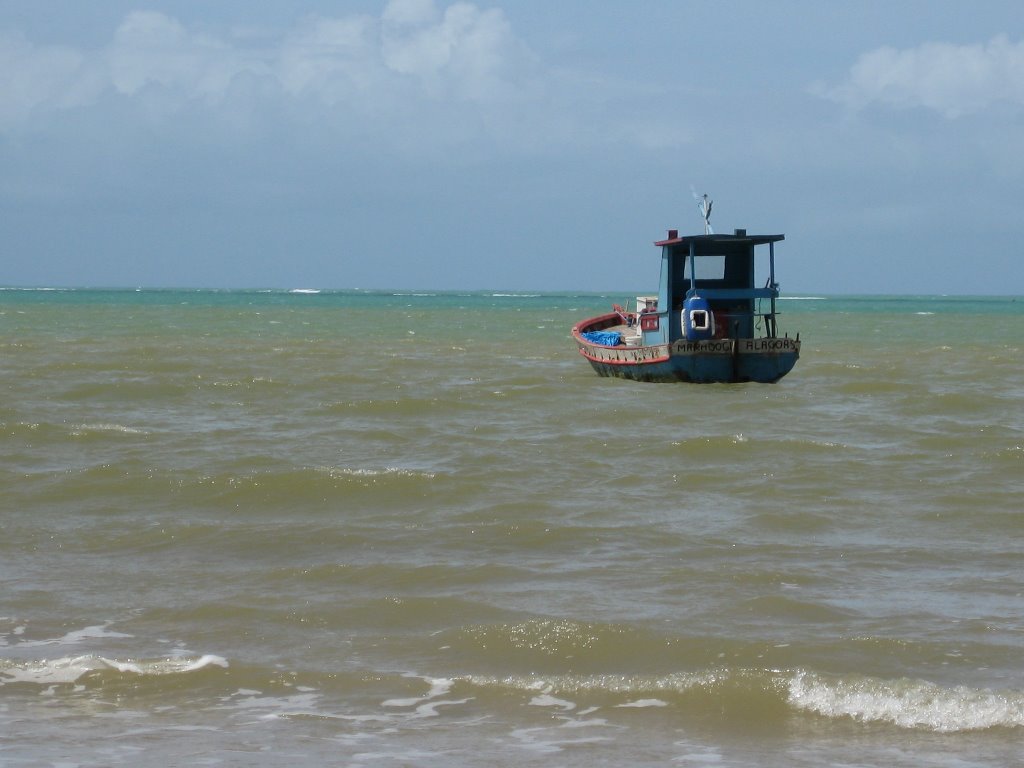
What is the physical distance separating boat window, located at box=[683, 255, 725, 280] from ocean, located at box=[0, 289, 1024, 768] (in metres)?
9.19

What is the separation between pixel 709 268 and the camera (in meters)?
29.1

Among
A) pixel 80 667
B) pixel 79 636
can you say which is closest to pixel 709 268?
pixel 79 636

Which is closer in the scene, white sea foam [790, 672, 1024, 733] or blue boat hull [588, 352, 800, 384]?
white sea foam [790, 672, 1024, 733]

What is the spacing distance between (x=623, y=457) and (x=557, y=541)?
5.58 metres

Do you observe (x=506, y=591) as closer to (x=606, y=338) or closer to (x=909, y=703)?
(x=909, y=703)

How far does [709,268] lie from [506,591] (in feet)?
68.1

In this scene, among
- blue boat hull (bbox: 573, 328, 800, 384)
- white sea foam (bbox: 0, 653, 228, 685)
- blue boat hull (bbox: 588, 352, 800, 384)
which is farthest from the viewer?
blue boat hull (bbox: 588, 352, 800, 384)

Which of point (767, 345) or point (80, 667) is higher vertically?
point (767, 345)

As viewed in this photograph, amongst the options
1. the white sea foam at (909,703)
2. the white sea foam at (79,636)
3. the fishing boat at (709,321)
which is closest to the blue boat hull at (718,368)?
the fishing boat at (709,321)

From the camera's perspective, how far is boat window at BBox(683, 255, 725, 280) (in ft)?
95.0

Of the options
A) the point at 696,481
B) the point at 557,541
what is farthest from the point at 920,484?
the point at 557,541

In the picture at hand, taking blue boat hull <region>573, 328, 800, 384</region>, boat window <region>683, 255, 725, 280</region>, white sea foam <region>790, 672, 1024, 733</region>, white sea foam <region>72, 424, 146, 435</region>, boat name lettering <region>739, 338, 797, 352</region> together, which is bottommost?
white sea foam <region>790, 672, 1024, 733</region>

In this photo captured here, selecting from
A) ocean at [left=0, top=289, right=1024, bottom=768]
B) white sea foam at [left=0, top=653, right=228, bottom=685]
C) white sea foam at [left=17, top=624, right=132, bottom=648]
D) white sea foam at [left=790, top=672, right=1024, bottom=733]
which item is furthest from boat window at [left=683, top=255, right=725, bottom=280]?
white sea foam at [left=0, top=653, right=228, bottom=685]

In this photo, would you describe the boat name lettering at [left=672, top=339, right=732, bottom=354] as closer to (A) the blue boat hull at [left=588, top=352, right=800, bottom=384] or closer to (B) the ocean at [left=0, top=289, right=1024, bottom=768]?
(A) the blue boat hull at [left=588, top=352, right=800, bottom=384]
